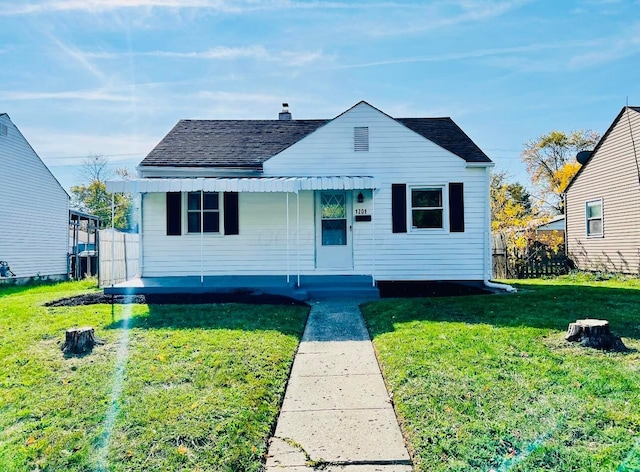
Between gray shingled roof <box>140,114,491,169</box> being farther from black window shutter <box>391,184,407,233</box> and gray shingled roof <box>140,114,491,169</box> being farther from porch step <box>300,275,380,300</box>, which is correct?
porch step <box>300,275,380,300</box>

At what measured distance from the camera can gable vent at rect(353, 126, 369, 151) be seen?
38.5 feet

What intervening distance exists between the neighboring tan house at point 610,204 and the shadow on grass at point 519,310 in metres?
6.29

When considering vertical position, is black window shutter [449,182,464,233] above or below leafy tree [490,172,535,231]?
below

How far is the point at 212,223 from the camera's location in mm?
11773

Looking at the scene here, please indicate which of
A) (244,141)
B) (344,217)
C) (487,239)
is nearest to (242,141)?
(244,141)

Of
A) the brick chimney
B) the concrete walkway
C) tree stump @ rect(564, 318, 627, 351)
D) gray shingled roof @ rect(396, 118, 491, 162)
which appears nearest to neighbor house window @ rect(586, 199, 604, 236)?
gray shingled roof @ rect(396, 118, 491, 162)

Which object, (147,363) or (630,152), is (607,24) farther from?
(147,363)

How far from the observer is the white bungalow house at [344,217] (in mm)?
11602

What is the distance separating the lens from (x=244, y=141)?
44.0 ft

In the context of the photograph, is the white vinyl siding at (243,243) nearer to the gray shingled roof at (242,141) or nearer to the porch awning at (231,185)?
the gray shingled roof at (242,141)

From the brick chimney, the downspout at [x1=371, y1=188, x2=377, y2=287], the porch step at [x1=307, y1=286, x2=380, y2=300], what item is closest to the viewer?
the porch step at [x1=307, y1=286, x2=380, y2=300]

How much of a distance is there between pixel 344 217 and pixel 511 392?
25.8 ft

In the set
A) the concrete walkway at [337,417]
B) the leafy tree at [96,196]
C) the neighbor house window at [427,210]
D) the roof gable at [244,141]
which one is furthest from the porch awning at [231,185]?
the leafy tree at [96,196]

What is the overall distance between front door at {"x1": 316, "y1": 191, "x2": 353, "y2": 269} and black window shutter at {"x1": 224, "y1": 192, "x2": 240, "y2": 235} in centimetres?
212
